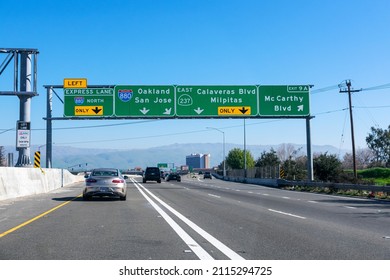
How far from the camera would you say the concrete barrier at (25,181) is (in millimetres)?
23672

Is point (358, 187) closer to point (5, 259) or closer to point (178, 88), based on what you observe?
point (178, 88)

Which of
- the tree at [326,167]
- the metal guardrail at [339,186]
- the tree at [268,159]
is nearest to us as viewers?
the metal guardrail at [339,186]

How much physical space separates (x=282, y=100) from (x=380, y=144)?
84778mm

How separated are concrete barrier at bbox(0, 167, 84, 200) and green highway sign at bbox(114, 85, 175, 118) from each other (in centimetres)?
761

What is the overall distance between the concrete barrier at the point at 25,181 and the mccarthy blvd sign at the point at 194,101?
681 cm

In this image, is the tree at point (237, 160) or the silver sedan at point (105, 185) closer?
the silver sedan at point (105, 185)

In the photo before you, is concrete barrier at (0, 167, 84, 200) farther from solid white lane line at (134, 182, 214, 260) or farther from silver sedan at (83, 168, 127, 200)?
solid white lane line at (134, 182, 214, 260)

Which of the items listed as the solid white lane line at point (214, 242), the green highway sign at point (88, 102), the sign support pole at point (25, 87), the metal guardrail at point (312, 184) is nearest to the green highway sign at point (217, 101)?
the green highway sign at point (88, 102)

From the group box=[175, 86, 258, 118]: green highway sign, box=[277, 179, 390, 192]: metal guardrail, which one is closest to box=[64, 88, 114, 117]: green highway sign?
box=[175, 86, 258, 118]: green highway sign

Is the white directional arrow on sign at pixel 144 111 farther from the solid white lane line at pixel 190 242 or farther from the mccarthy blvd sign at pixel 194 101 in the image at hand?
the solid white lane line at pixel 190 242
